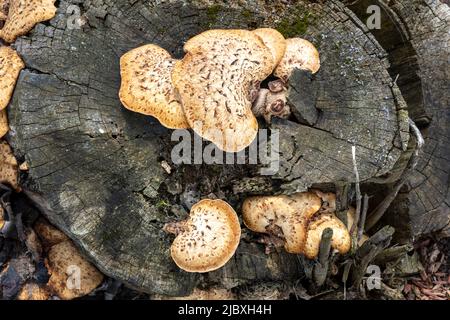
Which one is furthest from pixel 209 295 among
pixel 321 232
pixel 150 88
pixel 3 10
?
pixel 3 10

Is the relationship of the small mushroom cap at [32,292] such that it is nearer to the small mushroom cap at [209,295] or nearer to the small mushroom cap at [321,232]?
the small mushroom cap at [209,295]

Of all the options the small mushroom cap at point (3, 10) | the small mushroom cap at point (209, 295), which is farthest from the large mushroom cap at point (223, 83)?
the small mushroom cap at point (3, 10)

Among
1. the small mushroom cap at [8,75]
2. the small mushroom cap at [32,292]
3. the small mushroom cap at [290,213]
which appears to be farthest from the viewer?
the small mushroom cap at [32,292]

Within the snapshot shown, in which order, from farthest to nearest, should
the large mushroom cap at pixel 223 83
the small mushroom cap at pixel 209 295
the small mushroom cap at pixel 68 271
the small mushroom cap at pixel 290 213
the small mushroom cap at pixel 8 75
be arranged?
the small mushroom cap at pixel 209 295 < the small mushroom cap at pixel 68 271 < the small mushroom cap at pixel 290 213 < the small mushroom cap at pixel 8 75 < the large mushroom cap at pixel 223 83

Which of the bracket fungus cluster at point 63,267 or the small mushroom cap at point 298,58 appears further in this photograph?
the bracket fungus cluster at point 63,267

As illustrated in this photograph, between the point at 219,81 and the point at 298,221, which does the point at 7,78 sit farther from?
the point at 298,221

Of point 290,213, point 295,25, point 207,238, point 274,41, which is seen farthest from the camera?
point 295,25

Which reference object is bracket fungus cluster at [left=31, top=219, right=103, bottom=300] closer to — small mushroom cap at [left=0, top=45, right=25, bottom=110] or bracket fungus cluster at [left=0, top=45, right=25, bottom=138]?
bracket fungus cluster at [left=0, top=45, right=25, bottom=138]
